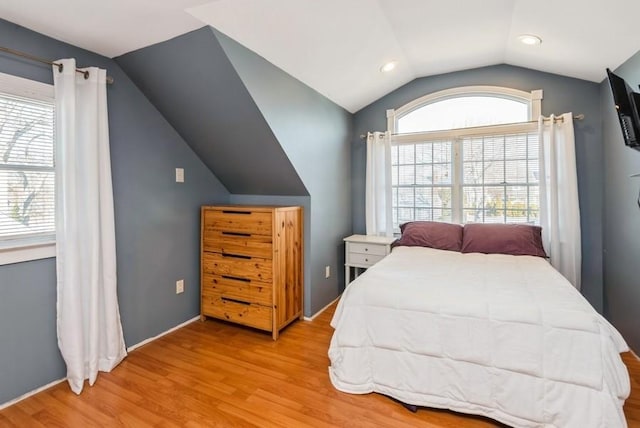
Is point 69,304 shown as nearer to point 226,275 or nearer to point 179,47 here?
point 226,275

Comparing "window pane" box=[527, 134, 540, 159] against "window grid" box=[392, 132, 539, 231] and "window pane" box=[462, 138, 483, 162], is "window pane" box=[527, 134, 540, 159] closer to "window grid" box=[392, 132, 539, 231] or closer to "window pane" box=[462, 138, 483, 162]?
"window grid" box=[392, 132, 539, 231]

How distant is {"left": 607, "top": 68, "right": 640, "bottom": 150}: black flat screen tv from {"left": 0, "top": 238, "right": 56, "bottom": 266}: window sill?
340 centimetres

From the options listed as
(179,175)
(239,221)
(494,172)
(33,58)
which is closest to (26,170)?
(33,58)

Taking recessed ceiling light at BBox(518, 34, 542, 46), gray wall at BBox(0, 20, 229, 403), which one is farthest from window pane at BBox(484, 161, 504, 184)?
gray wall at BBox(0, 20, 229, 403)

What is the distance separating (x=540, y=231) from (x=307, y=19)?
256cm

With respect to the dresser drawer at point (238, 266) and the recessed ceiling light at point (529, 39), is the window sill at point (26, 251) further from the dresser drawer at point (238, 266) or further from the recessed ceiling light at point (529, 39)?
the recessed ceiling light at point (529, 39)

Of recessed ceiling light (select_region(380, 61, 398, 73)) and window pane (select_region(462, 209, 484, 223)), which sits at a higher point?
recessed ceiling light (select_region(380, 61, 398, 73))

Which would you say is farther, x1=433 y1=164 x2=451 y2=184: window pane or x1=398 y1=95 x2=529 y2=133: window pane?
x1=433 y1=164 x2=451 y2=184: window pane

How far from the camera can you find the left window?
1.85 m

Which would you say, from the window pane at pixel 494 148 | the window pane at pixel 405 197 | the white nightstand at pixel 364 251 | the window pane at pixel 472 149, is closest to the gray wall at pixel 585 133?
the window pane at pixel 494 148

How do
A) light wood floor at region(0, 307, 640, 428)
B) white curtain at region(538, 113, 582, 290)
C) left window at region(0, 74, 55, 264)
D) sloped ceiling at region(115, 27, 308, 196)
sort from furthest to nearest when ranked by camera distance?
white curtain at region(538, 113, 582, 290)
sloped ceiling at region(115, 27, 308, 196)
left window at region(0, 74, 55, 264)
light wood floor at region(0, 307, 640, 428)

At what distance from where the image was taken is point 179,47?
6.97 feet

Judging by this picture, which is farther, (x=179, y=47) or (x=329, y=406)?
(x=179, y=47)

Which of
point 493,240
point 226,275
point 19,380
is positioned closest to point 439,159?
point 493,240
